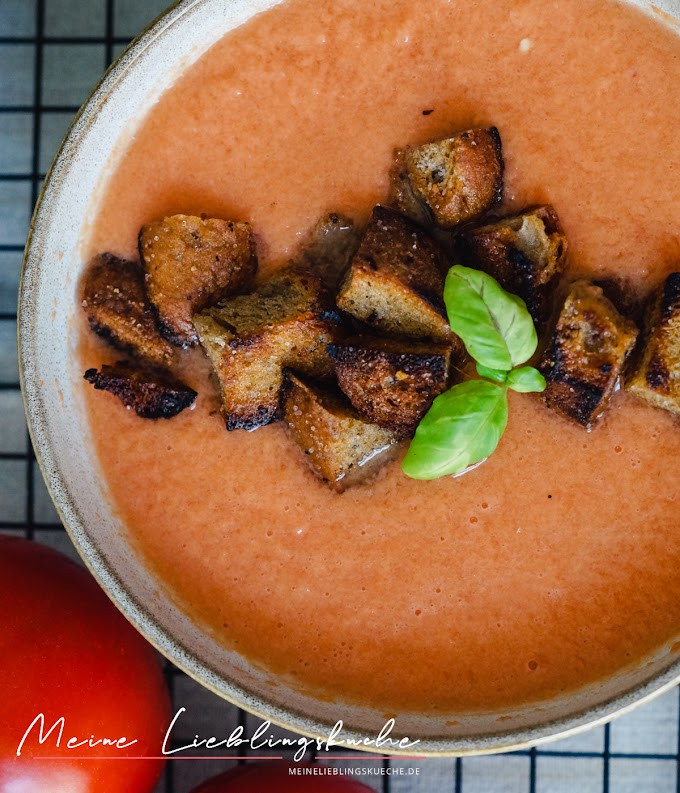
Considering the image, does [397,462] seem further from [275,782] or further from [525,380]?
[275,782]

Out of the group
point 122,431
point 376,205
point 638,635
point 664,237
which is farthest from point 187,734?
point 664,237

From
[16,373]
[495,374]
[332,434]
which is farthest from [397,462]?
[16,373]

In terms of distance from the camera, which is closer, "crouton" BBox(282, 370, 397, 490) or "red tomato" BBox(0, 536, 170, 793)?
"crouton" BBox(282, 370, 397, 490)

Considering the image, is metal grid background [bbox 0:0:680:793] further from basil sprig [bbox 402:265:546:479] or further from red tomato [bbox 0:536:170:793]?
basil sprig [bbox 402:265:546:479]

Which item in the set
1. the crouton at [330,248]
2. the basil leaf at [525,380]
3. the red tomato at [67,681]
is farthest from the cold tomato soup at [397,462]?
the red tomato at [67,681]

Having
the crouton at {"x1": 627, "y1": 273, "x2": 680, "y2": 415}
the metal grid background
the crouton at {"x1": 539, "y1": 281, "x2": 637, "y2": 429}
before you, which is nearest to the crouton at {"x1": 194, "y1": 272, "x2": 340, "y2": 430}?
the crouton at {"x1": 539, "y1": 281, "x2": 637, "y2": 429}

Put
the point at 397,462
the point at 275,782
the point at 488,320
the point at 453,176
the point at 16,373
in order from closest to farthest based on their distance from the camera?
the point at 488,320
the point at 453,176
the point at 397,462
the point at 275,782
the point at 16,373

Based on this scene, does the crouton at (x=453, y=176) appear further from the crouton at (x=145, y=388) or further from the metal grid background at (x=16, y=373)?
the metal grid background at (x=16, y=373)
